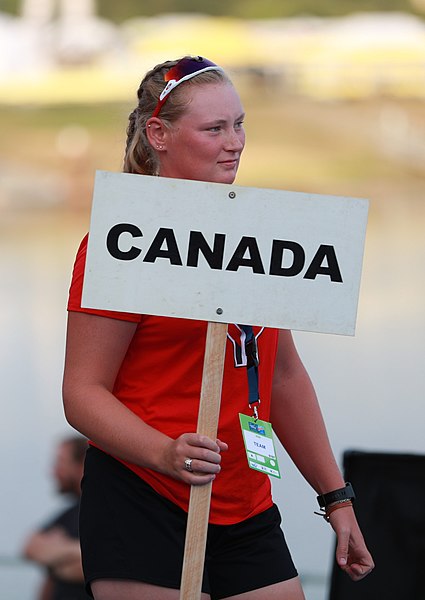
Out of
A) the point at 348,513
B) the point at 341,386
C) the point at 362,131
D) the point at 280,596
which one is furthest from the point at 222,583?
the point at 362,131

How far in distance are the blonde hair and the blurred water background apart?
1.66 meters

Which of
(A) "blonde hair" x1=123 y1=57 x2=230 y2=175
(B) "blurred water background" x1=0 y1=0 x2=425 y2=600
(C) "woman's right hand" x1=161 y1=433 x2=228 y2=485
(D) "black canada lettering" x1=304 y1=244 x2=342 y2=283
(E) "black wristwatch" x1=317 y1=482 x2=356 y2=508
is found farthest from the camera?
(B) "blurred water background" x1=0 y1=0 x2=425 y2=600

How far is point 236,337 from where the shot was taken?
84.8 inches

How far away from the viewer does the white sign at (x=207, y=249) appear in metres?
2.04

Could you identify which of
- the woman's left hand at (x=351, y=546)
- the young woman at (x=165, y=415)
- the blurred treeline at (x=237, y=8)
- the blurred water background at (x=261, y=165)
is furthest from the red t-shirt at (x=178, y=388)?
the blurred treeline at (x=237, y=8)

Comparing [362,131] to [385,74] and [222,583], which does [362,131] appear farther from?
[222,583]

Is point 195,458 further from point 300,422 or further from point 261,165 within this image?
point 261,165

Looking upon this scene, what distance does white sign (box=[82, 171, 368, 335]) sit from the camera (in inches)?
80.1

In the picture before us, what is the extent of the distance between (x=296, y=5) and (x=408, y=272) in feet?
2.84

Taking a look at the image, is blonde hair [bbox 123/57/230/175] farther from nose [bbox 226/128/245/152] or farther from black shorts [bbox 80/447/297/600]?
black shorts [bbox 80/447/297/600]

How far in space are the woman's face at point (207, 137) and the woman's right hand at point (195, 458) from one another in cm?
44

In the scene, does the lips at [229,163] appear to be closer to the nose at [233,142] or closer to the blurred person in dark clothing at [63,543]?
the nose at [233,142]

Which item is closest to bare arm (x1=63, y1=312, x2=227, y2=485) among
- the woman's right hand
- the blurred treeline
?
the woman's right hand

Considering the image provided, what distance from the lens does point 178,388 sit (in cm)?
212
